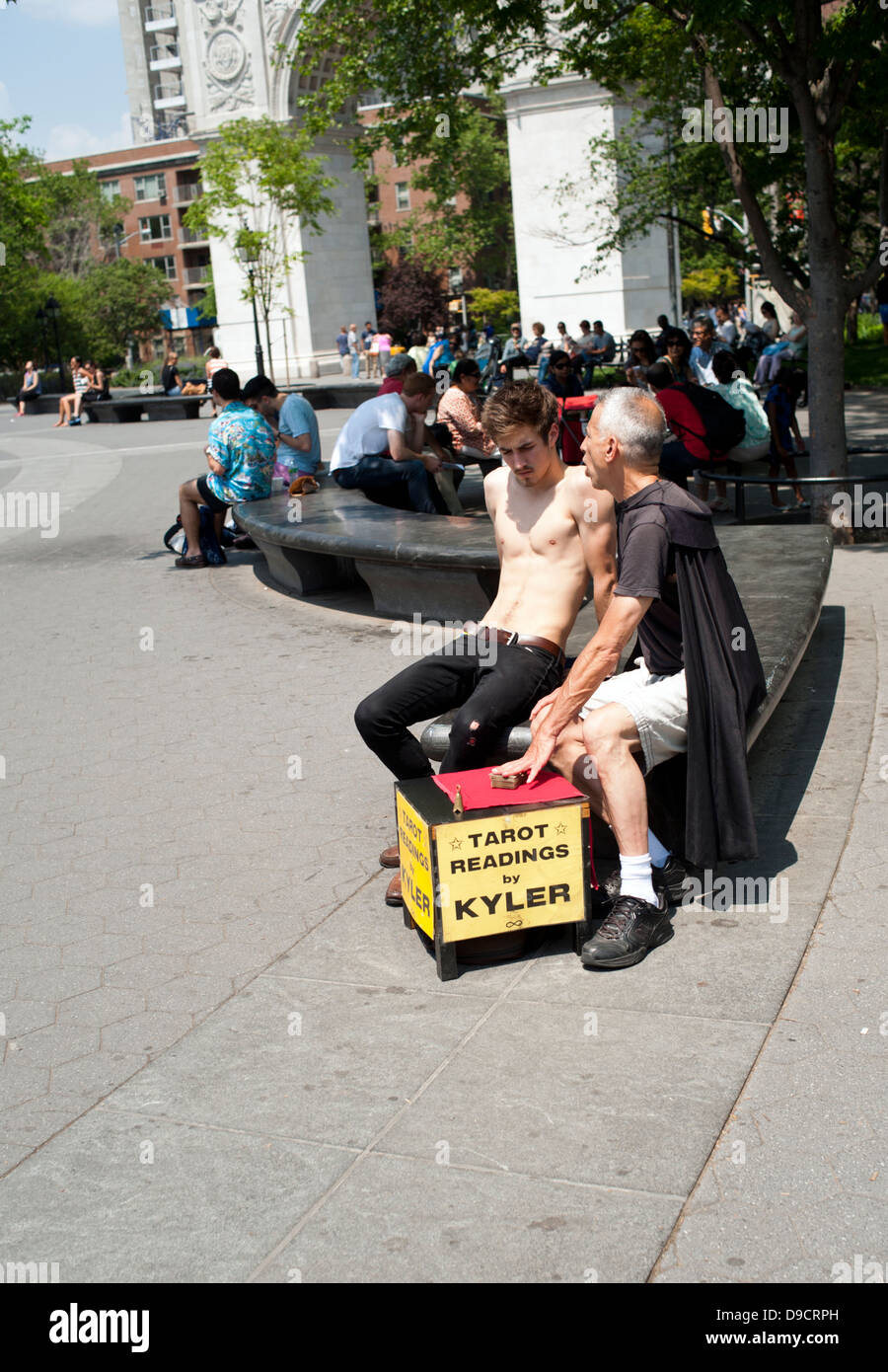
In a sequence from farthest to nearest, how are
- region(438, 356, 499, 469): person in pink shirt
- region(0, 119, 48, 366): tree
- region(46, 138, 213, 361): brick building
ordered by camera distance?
1. region(46, 138, 213, 361): brick building
2. region(0, 119, 48, 366): tree
3. region(438, 356, 499, 469): person in pink shirt

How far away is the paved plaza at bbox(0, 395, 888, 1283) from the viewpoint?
2945 mm

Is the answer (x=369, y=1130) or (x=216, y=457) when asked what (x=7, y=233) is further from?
(x=369, y=1130)

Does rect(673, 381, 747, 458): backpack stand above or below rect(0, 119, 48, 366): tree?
below

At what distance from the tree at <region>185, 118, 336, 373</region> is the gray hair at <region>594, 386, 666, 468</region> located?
3091 centimetres

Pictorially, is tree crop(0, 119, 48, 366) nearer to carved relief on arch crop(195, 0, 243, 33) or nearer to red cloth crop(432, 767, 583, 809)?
carved relief on arch crop(195, 0, 243, 33)

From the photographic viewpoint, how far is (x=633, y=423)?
4.40 m

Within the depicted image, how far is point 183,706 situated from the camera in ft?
24.6

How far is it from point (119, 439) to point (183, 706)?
21526 millimetres

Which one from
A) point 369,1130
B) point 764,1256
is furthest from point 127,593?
point 764,1256

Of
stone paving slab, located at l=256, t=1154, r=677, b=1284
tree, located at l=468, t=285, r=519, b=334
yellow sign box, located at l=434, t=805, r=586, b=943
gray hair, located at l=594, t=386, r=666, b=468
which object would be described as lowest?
stone paving slab, located at l=256, t=1154, r=677, b=1284

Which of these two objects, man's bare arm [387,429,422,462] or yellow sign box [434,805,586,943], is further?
man's bare arm [387,429,422,462]

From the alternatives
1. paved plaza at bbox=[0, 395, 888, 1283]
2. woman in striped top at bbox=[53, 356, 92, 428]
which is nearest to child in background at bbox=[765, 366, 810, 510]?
paved plaza at bbox=[0, 395, 888, 1283]

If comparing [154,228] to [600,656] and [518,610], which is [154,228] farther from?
[600,656]

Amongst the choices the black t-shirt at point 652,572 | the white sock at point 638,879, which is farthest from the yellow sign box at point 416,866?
the black t-shirt at point 652,572
